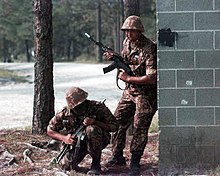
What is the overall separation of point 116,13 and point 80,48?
25.4m

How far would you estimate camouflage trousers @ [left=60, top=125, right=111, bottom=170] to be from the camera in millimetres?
5902

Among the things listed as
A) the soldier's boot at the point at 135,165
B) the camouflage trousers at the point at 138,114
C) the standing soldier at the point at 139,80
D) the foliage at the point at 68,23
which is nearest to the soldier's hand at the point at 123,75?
the standing soldier at the point at 139,80

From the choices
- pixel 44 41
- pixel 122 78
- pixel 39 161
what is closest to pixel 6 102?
pixel 44 41

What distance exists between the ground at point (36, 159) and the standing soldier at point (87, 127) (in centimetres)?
19

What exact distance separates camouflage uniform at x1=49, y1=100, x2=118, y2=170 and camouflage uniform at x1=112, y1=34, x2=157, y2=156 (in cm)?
28

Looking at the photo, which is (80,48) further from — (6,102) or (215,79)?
(215,79)

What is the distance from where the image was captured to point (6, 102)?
1775cm

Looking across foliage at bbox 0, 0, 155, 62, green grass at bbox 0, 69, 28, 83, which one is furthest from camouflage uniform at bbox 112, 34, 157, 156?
foliage at bbox 0, 0, 155, 62

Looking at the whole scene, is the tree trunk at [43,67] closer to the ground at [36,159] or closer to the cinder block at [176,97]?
the ground at [36,159]

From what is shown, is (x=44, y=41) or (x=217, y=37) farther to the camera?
(x=44, y=41)

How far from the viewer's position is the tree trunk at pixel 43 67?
8594 millimetres

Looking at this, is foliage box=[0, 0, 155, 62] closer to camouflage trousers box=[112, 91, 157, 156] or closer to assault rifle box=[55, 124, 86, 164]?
camouflage trousers box=[112, 91, 157, 156]

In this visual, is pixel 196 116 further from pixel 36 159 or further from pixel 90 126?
pixel 36 159

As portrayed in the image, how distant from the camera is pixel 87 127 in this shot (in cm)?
592
